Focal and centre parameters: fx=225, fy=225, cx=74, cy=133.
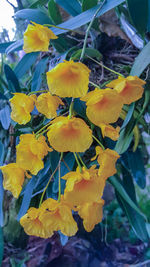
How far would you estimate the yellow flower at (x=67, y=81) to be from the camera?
1.01ft

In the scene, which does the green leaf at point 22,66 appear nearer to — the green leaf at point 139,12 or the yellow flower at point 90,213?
the green leaf at point 139,12

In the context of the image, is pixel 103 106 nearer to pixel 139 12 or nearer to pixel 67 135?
pixel 67 135

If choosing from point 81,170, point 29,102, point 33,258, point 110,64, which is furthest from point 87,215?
point 33,258

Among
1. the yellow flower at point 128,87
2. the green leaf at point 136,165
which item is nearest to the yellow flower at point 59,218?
the yellow flower at point 128,87

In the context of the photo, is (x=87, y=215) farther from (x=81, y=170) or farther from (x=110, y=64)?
(x=110, y=64)

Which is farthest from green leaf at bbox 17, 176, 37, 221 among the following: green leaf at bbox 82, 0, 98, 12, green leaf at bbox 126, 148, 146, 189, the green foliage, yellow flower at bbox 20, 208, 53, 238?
green leaf at bbox 82, 0, 98, 12

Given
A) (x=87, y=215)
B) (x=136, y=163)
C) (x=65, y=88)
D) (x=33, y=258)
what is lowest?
(x=33, y=258)

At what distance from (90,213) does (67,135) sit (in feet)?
0.52

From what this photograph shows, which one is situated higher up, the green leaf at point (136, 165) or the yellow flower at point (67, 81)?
the yellow flower at point (67, 81)

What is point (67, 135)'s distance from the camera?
33cm

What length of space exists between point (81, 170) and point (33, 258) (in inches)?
30.3

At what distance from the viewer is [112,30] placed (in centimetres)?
66

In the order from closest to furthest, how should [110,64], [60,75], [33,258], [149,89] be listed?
1. [60,75]
2. [149,89]
3. [110,64]
4. [33,258]

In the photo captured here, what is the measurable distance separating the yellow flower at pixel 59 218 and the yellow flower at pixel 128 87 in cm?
21
